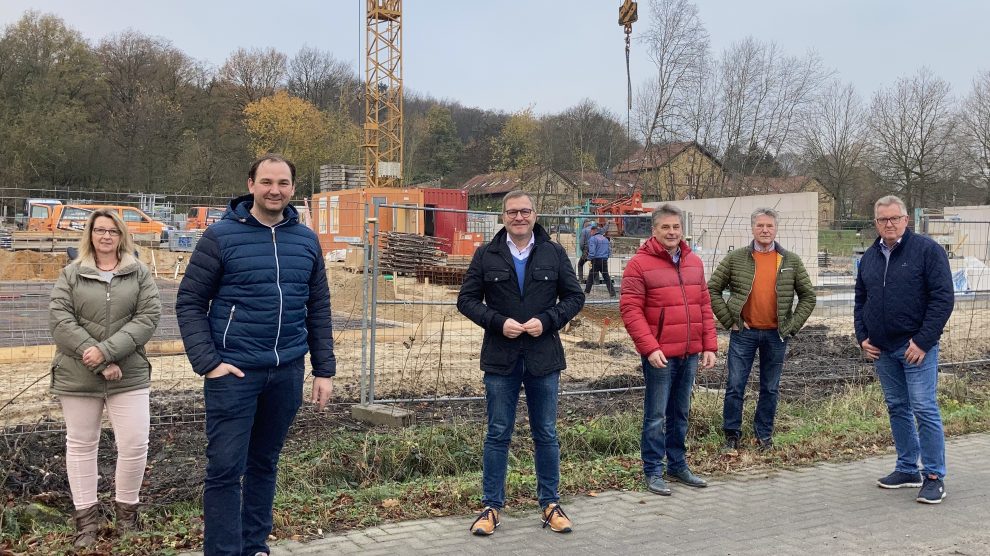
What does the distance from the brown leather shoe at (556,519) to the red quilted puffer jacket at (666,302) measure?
4.14 ft

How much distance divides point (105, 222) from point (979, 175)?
4872cm

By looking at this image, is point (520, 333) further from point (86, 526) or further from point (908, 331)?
point (908, 331)

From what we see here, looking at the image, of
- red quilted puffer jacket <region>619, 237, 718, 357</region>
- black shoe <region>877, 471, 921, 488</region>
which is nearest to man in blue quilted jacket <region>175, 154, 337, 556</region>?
red quilted puffer jacket <region>619, 237, 718, 357</region>

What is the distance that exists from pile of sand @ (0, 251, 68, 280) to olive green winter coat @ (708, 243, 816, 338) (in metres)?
9.04

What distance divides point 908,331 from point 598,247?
43.9 ft

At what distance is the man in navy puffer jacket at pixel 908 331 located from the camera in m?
5.33

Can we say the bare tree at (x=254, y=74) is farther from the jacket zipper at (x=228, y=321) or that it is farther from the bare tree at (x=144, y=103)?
the jacket zipper at (x=228, y=321)

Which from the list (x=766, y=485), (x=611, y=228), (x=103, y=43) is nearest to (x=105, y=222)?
(x=766, y=485)

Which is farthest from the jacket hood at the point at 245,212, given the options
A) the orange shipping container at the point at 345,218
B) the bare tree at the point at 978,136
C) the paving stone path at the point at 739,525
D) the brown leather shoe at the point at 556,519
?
the bare tree at the point at 978,136

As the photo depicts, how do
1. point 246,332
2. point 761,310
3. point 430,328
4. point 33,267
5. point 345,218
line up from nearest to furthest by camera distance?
point 246,332 → point 761,310 → point 345,218 → point 430,328 → point 33,267

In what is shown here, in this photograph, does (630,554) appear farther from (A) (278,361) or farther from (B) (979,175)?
(B) (979,175)

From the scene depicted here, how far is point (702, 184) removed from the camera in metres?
44.5

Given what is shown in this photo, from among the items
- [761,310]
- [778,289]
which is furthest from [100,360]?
[778,289]

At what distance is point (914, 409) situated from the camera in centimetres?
552
